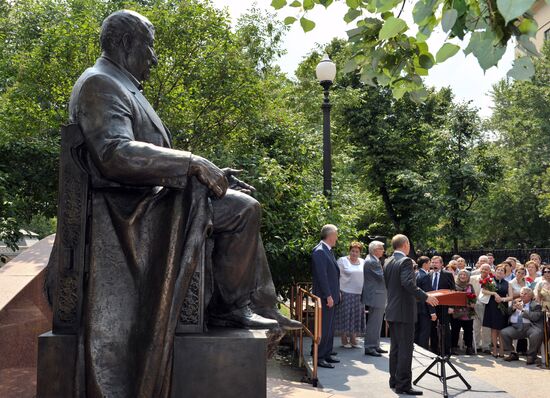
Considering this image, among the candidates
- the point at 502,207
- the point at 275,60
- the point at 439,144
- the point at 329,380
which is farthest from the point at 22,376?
the point at 502,207

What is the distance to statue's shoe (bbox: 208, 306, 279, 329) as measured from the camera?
3461 mm

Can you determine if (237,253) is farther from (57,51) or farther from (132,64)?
(57,51)

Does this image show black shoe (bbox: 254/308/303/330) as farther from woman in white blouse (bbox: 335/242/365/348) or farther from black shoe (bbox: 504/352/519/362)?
black shoe (bbox: 504/352/519/362)

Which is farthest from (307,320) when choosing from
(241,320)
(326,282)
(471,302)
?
(241,320)

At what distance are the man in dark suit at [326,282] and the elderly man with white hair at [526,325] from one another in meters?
4.85

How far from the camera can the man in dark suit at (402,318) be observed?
27.2ft

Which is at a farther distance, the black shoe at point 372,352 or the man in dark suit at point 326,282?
the black shoe at point 372,352

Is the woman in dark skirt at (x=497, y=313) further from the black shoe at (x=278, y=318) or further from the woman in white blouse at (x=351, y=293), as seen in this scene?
the black shoe at (x=278, y=318)

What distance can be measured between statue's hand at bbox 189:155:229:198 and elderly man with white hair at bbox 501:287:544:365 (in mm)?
10910

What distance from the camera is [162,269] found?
10.4 ft

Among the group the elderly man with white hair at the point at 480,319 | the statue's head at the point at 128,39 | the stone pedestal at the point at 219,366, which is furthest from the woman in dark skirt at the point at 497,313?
the statue's head at the point at 128,39

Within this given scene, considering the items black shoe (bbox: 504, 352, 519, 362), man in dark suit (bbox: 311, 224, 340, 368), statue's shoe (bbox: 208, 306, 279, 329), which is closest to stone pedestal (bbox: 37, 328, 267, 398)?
statue's shoe (bbox: 208, 306, 279, 329)

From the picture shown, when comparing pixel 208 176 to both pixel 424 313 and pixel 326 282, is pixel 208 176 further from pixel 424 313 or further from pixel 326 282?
pixel 424 313

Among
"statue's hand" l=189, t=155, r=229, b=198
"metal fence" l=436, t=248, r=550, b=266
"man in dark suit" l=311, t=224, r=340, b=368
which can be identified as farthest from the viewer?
"metal fence" l=436, t=248, r=550, b=266
